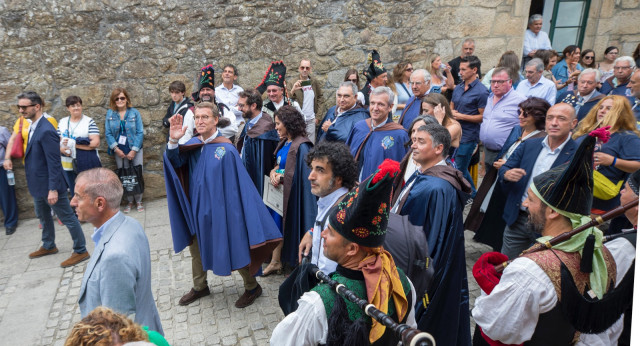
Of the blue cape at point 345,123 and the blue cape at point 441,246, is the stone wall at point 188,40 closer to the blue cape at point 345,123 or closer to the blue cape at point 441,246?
the blue cape at point 345,123

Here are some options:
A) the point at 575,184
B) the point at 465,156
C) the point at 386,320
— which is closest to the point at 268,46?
the point at 465,156

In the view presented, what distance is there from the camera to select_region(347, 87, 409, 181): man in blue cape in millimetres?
4875

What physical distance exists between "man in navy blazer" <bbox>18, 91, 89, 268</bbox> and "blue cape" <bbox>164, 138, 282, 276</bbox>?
2.06 meters

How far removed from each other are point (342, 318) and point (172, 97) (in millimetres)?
6209

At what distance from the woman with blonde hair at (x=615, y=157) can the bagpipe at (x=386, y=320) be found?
3170 millimetres

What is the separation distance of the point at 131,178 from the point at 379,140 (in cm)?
436

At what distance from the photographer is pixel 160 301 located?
475cm

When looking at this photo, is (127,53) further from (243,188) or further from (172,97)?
(243,188)

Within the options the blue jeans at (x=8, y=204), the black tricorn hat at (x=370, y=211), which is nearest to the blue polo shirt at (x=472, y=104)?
the black tricorn hat at (x=370, y=211)

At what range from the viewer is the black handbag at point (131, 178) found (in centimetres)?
714

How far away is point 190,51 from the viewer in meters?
7.33

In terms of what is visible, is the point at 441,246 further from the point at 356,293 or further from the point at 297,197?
the point at 297,197

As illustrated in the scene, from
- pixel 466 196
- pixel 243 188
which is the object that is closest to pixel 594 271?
pixel 466 196

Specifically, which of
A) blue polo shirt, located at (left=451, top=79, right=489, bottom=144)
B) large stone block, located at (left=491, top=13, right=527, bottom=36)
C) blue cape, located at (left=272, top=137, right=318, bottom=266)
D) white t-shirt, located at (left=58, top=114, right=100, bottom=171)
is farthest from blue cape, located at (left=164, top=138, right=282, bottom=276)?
large stone block, located at (left=491, top=13, right=527, bottom=36)
